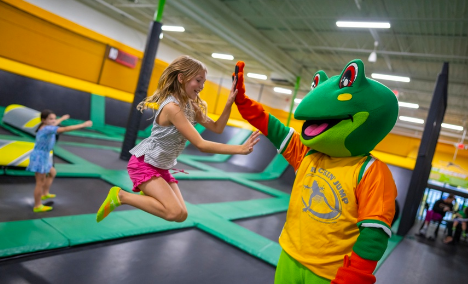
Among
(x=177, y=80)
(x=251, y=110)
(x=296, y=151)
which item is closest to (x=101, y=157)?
(x=177, y=80)

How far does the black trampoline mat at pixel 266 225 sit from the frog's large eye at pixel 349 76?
283 centimetres

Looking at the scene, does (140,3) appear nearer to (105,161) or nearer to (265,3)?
(265,3)

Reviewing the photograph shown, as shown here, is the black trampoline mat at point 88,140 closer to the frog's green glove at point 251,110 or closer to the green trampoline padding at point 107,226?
the green trampoline padding at point 107,226

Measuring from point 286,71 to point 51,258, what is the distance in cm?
1322

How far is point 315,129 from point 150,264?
1808mm

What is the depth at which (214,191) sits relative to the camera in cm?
560

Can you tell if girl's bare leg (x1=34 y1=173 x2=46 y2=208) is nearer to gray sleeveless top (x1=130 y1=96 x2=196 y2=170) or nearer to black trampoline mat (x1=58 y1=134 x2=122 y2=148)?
gray sleeveless top (x1=130 y1=96 x2=196 y2=170)

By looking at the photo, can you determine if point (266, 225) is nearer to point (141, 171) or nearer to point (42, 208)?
point (42, 208)

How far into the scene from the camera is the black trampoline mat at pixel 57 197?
291 centimetres

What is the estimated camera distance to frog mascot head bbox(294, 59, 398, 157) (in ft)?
4.70

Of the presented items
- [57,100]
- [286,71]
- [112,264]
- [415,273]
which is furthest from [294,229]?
[286,71]

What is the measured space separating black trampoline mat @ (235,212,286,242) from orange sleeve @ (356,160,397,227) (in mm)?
2687

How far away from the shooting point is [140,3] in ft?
36.4

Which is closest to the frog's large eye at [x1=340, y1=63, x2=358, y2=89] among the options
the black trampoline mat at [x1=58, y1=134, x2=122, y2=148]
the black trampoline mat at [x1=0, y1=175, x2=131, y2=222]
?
the black trampoline mat at [x1=0, y1=175, x2=131, y2=222]
